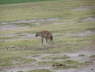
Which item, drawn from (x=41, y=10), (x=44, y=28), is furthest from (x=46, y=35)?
(x=41, y=10)

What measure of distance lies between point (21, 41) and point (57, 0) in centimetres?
110

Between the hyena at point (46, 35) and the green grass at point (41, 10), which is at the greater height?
the green grass at point (41, 10)

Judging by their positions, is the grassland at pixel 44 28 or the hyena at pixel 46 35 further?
the hyena at pixel 46 35

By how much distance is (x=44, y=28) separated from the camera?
3.33 metres

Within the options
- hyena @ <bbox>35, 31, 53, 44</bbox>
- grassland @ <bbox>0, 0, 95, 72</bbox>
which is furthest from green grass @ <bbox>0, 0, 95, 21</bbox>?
hyena @ <bbox>35, 31, 53, 44</bbox>

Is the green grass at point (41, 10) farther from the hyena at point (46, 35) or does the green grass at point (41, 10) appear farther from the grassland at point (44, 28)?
the hyena at point (46, 35)

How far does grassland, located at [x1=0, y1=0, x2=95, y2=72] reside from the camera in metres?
2.97

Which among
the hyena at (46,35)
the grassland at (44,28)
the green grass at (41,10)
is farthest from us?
the green grass at (41,10)

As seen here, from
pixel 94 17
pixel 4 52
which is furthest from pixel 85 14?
pixel 4 52

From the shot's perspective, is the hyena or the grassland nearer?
the grassland

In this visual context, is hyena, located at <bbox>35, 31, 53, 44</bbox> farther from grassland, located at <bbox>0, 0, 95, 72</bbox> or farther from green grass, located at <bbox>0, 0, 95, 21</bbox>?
green grass, located at <bbox>0, 0, 95, 21</bbox>

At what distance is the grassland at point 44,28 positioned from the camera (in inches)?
117

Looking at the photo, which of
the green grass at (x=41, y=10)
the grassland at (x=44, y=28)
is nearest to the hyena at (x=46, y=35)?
the grassland at (x=44, y=28)

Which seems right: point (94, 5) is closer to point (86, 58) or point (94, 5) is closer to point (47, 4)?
point (47, 4)
